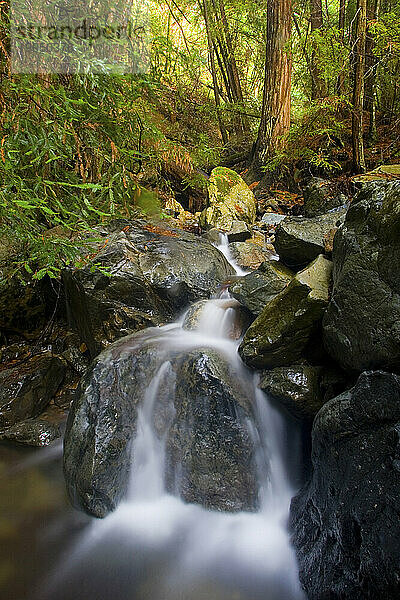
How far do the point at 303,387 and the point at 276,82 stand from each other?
8.20 m

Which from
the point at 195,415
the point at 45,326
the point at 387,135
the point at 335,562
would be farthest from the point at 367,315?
the point at 387,135

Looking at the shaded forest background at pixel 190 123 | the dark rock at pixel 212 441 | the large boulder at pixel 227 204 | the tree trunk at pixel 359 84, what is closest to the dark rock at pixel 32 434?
the dark rock at pixel 212 441

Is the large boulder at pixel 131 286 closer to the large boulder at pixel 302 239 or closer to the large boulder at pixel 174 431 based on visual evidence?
the large boulder at pixel 302 239

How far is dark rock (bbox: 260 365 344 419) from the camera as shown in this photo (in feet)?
9.51

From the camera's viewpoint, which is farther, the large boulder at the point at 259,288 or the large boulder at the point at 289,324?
the large boulder at the point at 259,288

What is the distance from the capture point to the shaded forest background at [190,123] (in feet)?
7.72

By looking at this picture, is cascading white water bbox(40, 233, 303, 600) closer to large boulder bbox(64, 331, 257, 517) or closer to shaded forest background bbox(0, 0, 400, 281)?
large boulder bbox(64, 331, 257, 517)

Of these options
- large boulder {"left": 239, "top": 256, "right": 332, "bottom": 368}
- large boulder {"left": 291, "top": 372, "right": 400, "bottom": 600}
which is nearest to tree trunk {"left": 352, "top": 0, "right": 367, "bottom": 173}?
large boulder {"left": 239, "top": 256, "right": 332, "bottom": 368}

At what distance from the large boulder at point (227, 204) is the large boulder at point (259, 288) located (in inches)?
111

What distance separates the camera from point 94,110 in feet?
8.36

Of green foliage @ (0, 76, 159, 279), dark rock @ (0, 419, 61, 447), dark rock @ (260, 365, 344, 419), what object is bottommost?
dark rock @ (0, 419, 61, 447)

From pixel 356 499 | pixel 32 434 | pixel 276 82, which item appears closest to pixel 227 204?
pixel 276 82

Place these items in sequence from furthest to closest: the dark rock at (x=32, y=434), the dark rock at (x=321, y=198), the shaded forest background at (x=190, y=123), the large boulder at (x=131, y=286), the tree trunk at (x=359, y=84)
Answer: the dark rock at (x=321, y=198) < the tree trunk at (x=359, y=84) < the large boulder at (x=131, y=286) < the dark rock at (x=32, y=434) < the shaded forest background at (x=190, y=123)

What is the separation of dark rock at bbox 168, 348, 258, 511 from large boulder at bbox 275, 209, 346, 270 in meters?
1.96
